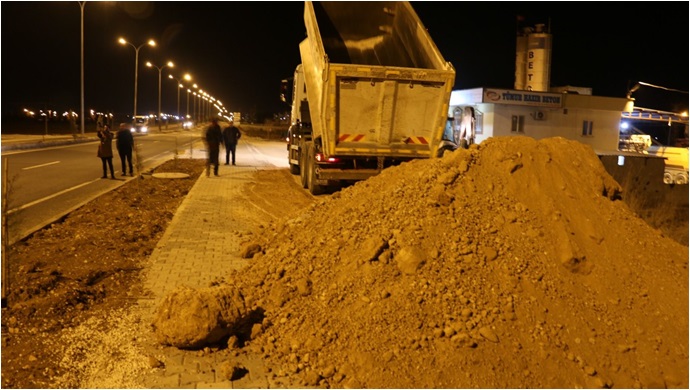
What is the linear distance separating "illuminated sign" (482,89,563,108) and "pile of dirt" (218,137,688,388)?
30299 millimetres

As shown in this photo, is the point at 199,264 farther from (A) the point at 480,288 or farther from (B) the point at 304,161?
(B) the point at 304,161

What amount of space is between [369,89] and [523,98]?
27.1 meters

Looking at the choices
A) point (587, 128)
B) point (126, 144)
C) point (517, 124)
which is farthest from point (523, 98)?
Result: point (126, 144)

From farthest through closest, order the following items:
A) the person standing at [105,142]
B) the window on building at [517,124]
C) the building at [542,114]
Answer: the window on building at [517,124], the building at [542,114], the person standing at [105,142]

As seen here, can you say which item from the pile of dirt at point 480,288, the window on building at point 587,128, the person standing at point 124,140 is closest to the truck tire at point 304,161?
the person standing at point 124,140

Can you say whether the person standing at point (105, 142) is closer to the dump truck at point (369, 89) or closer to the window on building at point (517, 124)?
the dump truck at point (369, 89)

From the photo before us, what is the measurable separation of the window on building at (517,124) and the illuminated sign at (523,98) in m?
1.03

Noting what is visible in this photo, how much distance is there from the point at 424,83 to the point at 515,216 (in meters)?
6.91

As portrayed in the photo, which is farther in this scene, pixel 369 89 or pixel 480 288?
pixel 369 89

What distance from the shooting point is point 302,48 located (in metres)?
14.2

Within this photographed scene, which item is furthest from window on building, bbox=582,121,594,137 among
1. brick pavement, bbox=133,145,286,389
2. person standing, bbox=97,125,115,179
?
person standing, bbox=97,125,115,179

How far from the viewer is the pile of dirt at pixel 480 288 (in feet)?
14.1

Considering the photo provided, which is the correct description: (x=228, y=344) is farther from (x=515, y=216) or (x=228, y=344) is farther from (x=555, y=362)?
(x=515, y=216)

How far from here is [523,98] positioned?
36594mm
